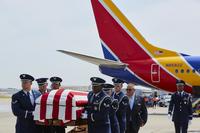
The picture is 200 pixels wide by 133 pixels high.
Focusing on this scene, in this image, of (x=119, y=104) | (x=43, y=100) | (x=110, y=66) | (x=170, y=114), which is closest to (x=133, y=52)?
(x=110, y=66)

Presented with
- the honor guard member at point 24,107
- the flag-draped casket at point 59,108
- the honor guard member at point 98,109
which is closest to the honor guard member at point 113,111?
the honor guard member at point 98,109

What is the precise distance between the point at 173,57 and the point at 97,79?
58.3 feet

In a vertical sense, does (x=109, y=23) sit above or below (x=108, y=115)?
above

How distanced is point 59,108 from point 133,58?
18.8 m

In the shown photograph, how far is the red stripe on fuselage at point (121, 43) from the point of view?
24219 mm

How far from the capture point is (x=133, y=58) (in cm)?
2503

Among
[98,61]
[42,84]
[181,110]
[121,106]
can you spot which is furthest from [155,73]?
[42,84]

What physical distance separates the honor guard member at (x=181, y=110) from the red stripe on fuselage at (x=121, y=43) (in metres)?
13.5

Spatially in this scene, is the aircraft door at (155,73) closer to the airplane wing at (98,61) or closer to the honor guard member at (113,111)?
the airplane wing at (98,61)

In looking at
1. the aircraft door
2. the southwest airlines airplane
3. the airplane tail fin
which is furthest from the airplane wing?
the aircraft door

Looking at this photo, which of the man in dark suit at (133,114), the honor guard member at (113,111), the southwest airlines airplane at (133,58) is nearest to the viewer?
the honor guard member at (113,111)

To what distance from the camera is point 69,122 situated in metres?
6.48

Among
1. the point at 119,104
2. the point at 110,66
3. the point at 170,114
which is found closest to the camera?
the point at 119,104

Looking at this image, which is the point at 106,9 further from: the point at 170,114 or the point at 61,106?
the point at 61,106
